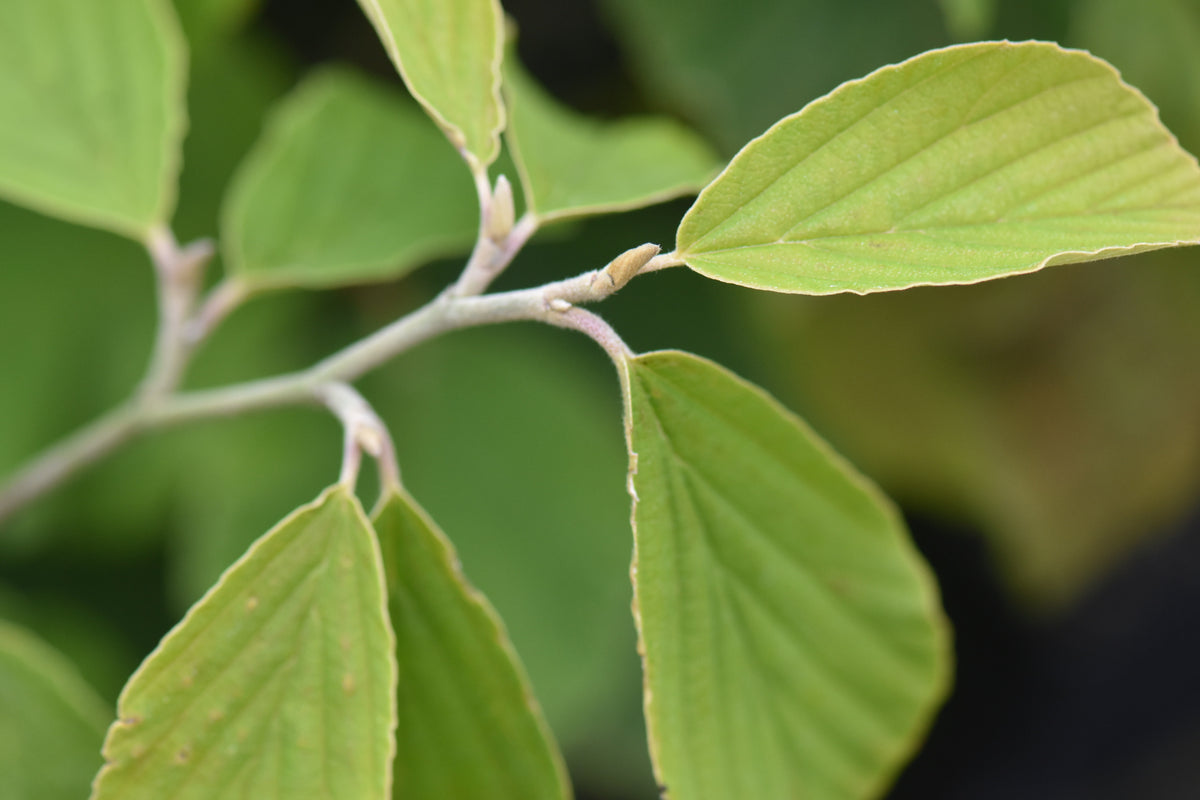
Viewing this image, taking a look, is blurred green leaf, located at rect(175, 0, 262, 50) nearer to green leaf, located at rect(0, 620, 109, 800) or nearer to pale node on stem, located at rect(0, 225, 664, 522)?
pale node on stem, located at rect(0, 225, 664, 522)

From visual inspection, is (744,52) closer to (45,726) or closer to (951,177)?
(951,177)

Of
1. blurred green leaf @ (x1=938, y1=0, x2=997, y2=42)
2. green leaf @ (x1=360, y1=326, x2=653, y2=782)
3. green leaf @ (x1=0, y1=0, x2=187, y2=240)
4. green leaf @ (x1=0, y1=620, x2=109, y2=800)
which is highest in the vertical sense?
blurred green leaf @ (x1=938, y1=0, x2=997, y2=42)

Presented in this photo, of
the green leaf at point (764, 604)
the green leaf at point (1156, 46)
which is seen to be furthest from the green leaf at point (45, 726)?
the green leaf at point (1156, 46)

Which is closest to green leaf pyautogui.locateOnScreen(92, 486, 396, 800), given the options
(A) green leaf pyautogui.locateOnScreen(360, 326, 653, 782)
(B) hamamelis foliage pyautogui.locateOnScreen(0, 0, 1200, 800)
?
(B) hamamelis foliage pyautogui.locateOnScreen(0, 0, 1200, 800)

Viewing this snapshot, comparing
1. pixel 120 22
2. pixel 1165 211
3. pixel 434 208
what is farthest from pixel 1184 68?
pixel 120 22

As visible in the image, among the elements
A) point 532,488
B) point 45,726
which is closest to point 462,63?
point 45,726

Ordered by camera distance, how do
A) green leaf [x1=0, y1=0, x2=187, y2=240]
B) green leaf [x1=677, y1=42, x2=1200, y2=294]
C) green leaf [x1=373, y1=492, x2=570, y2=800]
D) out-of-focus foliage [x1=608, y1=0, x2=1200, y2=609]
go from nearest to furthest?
green leaf [x1=677, y1=42, x2=1200, y2=294] → green leaf [x1=373, y1=492, x2=570, y2=800] → green leaf [x1=0, y1=0, x2=187, y2=240] → out-of-focus foliage [x1=608, y1=0, x2=1200, y2=609]
